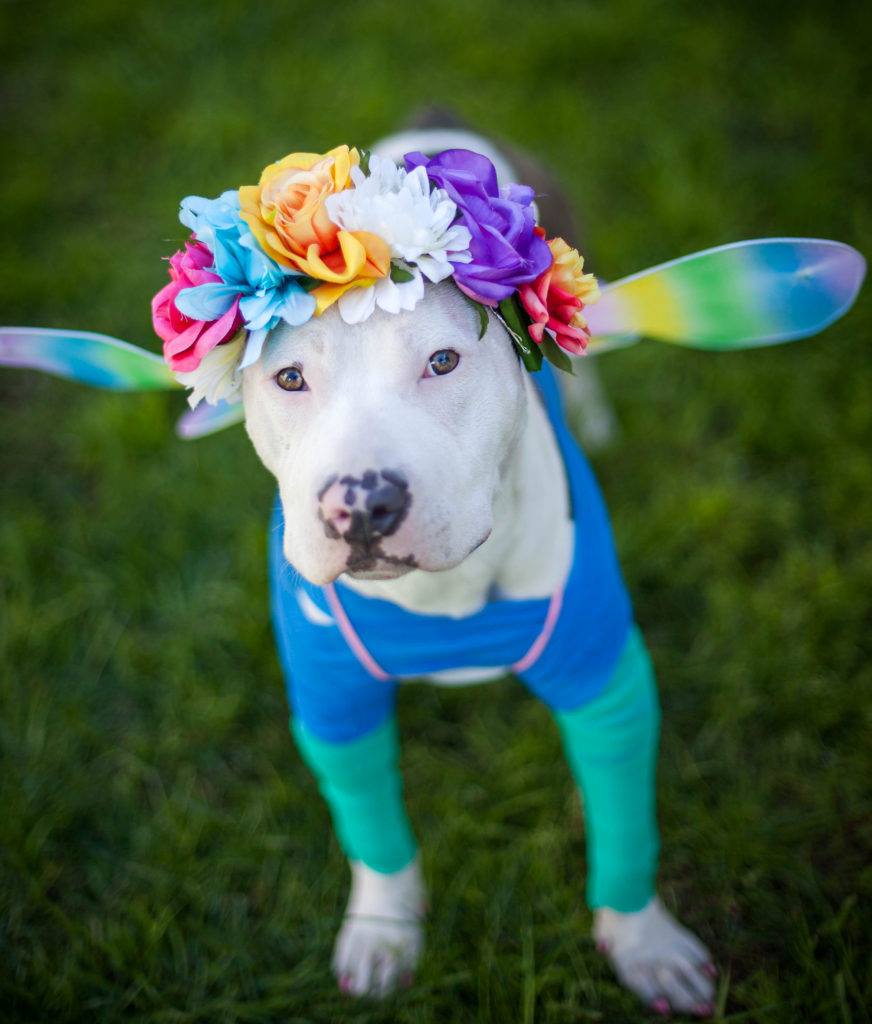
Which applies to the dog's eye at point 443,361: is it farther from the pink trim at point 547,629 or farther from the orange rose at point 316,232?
the pink trim at point 547,629

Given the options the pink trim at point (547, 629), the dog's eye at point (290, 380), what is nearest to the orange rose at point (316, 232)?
the dog's eye at point (290, 380)

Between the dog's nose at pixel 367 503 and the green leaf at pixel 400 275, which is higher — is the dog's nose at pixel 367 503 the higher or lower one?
the lower one

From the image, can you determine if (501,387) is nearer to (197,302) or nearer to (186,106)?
(197,302)

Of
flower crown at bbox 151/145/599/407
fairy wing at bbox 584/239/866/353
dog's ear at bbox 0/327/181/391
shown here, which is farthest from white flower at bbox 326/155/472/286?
dog's ear at bbox 0/327/181/391

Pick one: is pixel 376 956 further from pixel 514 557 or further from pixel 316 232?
pixel 316 232

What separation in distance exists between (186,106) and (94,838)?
407 cm

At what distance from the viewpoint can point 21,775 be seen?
2.66m

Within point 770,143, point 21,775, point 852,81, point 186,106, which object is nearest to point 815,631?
point 21,775

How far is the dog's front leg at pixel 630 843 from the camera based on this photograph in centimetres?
199

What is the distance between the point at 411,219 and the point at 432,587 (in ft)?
2.33

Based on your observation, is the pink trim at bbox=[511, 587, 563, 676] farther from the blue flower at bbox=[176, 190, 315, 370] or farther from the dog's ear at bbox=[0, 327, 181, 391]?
the dog's ear at bbox=[0, 327, 181, 391]

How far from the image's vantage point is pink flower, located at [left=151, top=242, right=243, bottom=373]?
1.52m

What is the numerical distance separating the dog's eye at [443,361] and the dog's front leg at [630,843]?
81 cm

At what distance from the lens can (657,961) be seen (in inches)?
85.0
